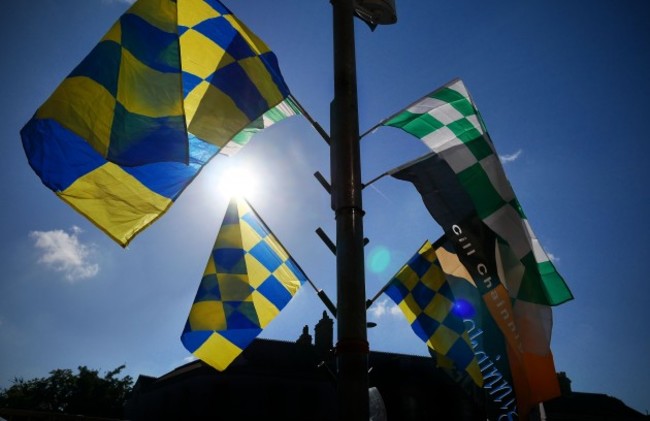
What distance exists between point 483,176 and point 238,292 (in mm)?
3552

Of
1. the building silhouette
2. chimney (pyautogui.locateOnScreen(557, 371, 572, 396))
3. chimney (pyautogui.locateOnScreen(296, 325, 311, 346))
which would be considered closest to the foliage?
the building silhouette

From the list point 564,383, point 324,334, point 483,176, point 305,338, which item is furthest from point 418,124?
point 564,383

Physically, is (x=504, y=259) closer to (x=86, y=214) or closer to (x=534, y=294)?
(x=534, y=294)

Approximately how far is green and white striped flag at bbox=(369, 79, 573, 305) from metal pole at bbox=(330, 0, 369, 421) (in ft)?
3.52

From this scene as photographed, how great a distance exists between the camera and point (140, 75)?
11.2ft

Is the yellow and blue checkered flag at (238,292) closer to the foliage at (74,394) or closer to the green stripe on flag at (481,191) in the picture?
the green stripe on flag at (481,191)

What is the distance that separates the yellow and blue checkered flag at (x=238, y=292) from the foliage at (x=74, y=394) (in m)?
52.9

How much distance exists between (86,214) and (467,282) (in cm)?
456

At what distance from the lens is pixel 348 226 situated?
9.09 ft

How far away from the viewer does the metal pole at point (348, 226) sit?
240 cm

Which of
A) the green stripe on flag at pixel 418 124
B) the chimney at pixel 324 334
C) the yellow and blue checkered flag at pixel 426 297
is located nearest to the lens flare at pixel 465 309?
the yellow and blue checkered flag at pixel 426 297

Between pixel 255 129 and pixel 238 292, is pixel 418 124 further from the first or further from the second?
pixel 238 292

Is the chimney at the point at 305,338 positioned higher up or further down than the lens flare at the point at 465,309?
higher up

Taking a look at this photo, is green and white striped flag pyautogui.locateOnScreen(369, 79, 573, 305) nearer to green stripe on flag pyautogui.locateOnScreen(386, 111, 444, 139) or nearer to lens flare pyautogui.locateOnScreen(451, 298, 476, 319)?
green stripe on flag pyautogui.locateOnScreen(386, 111, 444, 139)
